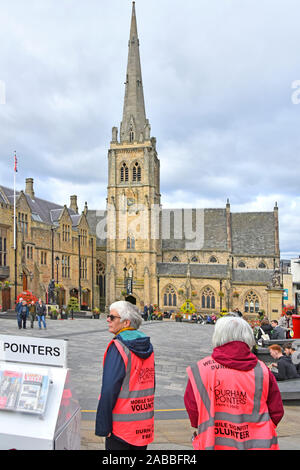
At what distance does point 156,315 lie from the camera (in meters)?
36.5

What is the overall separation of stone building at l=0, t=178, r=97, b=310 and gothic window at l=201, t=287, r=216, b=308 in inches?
554

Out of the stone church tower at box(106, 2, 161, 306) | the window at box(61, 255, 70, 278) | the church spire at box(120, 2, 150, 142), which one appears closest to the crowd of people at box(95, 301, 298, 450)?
the window at box(61, 255, 70, 278)

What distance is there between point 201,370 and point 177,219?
53944 mm

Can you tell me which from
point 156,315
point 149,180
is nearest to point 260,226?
point 149,180

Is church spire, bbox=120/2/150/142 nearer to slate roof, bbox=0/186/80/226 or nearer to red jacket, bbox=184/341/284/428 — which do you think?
slate roof, bbox=0/186/80/226

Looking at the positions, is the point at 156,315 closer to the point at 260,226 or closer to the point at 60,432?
the point at 260,226

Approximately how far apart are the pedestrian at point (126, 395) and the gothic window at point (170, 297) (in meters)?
45.2

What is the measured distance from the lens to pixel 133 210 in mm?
50500

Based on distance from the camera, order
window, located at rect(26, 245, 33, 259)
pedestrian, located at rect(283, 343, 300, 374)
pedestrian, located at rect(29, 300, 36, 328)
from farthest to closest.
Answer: window, located at rect(26, 245, 33, 259) → pedestrian, located at rect(29, 300, 36, 328) → pedestrian, located at rect(283, 343, 300, 374)

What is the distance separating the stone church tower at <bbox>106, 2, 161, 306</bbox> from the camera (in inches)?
1933

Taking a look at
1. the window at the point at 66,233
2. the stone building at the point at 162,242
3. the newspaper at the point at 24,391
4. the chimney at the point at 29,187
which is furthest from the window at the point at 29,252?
the newspaper at the point at 24,391

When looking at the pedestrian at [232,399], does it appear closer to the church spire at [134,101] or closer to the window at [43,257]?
the window at [43,257]

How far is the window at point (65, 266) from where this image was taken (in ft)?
138
